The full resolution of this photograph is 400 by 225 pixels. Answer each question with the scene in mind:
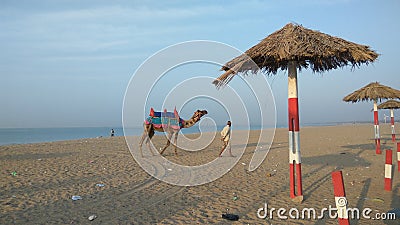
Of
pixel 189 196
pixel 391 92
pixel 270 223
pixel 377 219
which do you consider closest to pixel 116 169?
pixel 189 196

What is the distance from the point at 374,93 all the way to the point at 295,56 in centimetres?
1000

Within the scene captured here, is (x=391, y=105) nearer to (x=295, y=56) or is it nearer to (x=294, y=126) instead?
(x=294, y=126)

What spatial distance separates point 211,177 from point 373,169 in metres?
5.94

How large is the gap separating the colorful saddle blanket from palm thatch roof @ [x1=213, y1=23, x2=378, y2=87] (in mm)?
6858

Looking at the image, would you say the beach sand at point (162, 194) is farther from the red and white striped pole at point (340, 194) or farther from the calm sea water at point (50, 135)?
the calm sea water at point (50, 135)

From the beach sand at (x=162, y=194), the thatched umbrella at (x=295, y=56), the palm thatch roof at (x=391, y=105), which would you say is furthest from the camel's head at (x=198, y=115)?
the palm thatch roof at (x=391, y=105)

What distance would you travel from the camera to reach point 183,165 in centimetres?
1243

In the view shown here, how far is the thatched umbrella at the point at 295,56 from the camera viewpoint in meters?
6.13

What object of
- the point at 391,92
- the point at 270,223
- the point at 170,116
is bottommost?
the point at 270,223

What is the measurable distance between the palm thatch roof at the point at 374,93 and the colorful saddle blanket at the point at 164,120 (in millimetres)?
8702

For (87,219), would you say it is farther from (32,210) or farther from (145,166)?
(145,166)

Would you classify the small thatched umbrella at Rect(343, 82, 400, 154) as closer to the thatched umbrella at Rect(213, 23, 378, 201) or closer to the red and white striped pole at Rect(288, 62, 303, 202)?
the thatched umbrella at Rect(213, 23, 378, 201)

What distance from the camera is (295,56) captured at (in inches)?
245

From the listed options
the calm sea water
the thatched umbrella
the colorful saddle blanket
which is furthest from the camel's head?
the thatched umbrella
